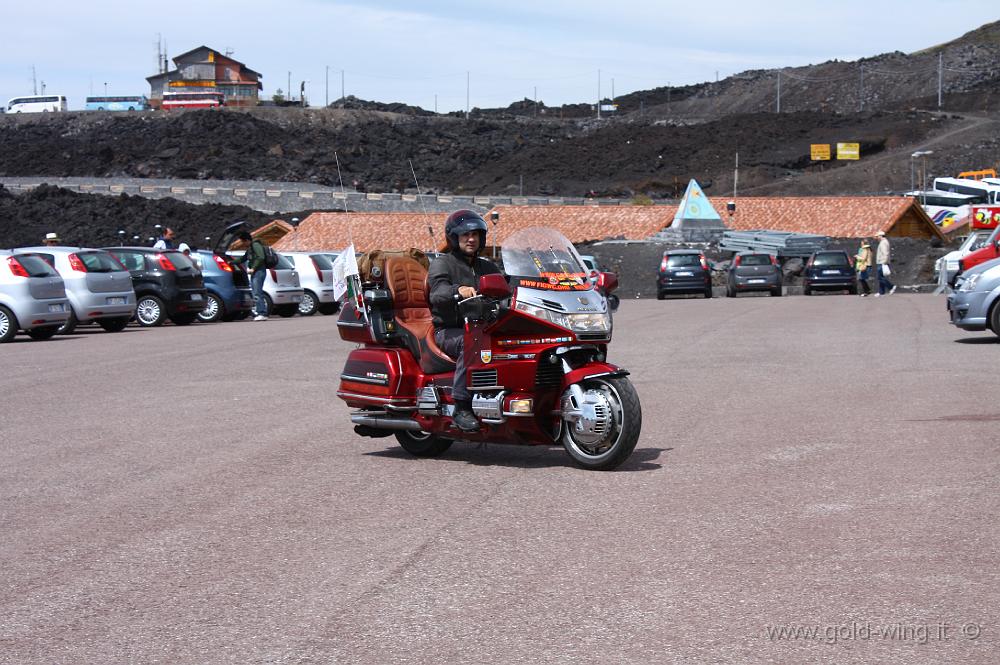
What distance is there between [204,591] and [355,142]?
4620 inches

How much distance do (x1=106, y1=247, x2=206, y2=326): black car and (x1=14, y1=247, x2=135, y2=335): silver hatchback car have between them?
196 centimetres

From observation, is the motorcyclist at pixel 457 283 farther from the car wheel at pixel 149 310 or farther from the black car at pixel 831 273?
the black car at pixel 831 273

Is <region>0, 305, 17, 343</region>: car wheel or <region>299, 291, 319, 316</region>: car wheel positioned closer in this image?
<region>0, 305, 17, 343</region>: car wheel

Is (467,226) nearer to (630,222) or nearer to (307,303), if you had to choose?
(307,303)

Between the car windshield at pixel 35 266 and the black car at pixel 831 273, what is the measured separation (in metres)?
26.9

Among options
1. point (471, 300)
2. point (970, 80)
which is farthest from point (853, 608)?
point (970, 80)

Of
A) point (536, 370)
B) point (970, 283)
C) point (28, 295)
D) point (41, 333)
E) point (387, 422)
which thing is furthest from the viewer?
point (41, 333)

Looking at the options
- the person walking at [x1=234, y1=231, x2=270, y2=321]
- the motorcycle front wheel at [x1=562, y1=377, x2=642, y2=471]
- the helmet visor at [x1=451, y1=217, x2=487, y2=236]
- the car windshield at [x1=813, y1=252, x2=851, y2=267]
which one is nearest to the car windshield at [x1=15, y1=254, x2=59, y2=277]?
the person walking at [x1=234, y1=231, x2=270, y2=321]

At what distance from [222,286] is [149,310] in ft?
7.47

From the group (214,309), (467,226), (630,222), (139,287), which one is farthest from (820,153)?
(467,226)

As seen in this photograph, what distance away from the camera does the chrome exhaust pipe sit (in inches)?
370

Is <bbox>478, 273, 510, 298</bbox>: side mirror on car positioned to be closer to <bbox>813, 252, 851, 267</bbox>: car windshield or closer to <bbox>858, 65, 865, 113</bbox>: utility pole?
<bbox>813, 252, 851, 267</bbox>: car windshield

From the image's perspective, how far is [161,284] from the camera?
27031mm

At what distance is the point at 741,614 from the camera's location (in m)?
5.22
